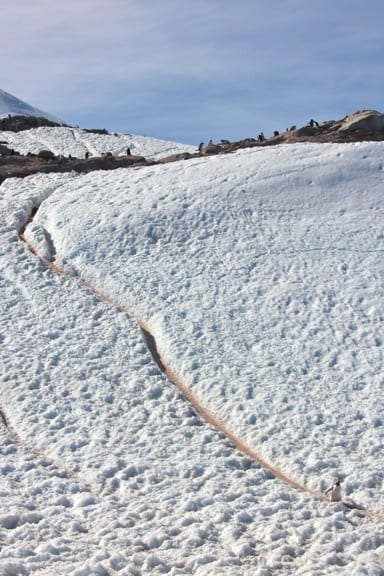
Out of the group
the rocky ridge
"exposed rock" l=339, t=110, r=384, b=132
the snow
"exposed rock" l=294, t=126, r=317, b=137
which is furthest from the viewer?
"exposed rock" l=294, t=126, r=317, b=137

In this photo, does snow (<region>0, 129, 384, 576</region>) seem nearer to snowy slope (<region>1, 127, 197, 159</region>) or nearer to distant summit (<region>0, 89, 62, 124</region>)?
snowy slope (<region>1, 127, 197, 159</region>)

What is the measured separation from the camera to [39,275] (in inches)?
703

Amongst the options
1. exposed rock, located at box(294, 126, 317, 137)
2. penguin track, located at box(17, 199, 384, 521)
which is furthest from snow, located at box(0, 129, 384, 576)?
exposed rock, located at box(294, 126, 317, 137)

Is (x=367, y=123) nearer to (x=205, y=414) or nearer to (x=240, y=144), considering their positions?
(x=240, y=144)

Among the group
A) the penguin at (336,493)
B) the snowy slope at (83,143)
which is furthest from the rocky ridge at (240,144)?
the penguin at (336,493)

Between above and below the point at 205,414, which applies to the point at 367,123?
above

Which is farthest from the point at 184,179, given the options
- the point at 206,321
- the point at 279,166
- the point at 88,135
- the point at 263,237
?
the point at 88,135

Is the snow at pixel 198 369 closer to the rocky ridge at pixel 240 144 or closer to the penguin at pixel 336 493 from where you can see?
the penguin at pixel 336 493

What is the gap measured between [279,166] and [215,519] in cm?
1442

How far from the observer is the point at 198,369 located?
1401 cm

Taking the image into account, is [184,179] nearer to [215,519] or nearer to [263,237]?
[263,237]

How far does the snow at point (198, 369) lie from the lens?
9.41 metres

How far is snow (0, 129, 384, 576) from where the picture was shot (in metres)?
9.41

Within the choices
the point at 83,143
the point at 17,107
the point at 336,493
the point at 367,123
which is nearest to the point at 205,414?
the point at 336,493
